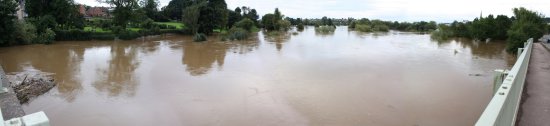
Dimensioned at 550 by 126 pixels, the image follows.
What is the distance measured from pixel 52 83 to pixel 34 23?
15676 millimetres

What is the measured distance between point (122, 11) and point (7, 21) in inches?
429

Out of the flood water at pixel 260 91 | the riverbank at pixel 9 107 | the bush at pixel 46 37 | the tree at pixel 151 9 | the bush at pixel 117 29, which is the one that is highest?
the tree at pixel 151 9

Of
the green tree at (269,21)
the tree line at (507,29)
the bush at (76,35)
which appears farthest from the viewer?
the green tree at (269,21)

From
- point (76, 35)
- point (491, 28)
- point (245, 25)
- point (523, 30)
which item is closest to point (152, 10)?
point (245, 25)

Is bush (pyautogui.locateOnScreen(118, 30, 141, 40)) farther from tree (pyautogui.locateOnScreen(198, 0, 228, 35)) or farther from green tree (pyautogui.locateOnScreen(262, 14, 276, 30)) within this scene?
green tree (pyautogui.locateOnScreen(262, 14, 276, 30))

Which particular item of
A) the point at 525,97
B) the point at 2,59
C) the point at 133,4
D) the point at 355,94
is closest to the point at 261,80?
the point at 355,94

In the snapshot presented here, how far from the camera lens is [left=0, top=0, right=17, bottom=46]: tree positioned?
1947cm

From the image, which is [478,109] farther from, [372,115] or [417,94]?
[372,115]

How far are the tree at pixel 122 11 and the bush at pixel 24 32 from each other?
8.09m

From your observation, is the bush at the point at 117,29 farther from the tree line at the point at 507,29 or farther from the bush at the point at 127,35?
the tree line at the point at 507,29

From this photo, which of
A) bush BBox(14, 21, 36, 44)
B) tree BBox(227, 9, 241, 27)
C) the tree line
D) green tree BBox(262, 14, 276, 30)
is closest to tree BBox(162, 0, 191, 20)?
tree BBox(227, 9, 241, 27)

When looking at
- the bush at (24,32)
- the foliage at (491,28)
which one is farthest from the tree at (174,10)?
the foliage at (491,28)

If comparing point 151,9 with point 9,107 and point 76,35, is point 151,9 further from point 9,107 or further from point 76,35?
point 9,107

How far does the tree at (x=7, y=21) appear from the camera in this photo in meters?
19.5
